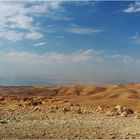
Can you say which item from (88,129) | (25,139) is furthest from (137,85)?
(25,139)

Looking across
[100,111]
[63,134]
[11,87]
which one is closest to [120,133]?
[63,134]

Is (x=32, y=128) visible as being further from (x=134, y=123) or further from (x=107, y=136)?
(x=134, y=123)

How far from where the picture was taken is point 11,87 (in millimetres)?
55812

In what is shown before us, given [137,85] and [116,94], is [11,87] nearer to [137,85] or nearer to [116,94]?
[137,85]

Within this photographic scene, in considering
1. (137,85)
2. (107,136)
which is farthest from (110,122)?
(137,85)

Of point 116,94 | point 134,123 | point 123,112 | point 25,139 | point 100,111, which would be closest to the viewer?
point 25,139

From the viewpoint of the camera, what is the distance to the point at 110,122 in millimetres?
15281

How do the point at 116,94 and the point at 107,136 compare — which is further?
the point at 116,94

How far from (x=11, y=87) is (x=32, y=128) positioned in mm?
43198

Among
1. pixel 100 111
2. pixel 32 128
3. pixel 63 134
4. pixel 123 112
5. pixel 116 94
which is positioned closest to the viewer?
pixel 63 134

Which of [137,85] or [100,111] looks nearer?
[100,111]

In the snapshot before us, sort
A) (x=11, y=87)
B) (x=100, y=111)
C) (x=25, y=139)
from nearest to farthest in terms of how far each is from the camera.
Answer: (x=25, y=139)
(x=100, y=111)
(x=11, y=87)

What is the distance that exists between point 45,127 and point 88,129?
143 cm

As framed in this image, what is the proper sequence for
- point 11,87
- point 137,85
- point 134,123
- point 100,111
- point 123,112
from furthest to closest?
point 11,87, point 137,85, point 100,111, point 123,112, point 134,123
